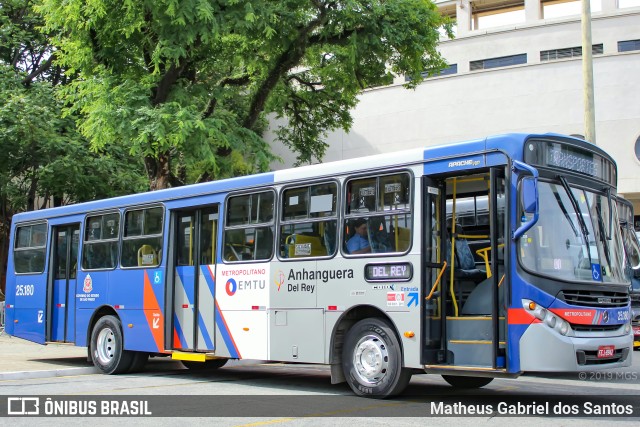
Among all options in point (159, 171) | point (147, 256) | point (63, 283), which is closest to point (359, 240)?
point (147, 256)

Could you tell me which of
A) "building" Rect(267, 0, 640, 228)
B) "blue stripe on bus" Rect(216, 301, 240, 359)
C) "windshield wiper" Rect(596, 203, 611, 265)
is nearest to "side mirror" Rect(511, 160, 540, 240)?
"windshield wiper" Rect(596, 203, 611, 265)

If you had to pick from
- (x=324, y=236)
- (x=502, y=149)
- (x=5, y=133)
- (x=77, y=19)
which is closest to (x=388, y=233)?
(x=324, y=236)

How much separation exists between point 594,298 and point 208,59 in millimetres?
12903

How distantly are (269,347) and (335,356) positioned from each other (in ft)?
4.18

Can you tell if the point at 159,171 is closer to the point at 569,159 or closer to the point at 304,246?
the point at 304,246

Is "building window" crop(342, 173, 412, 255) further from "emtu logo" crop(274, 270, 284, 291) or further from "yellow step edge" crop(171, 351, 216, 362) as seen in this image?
"yellow step edge" crop(171, 351, 216, 362)

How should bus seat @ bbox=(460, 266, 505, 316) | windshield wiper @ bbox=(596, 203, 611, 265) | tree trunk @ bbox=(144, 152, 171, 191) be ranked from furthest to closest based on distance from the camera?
1. tree trunk @ bbox=(144, 152, 171, 191)
2. windshield wiper @ bbox=(596, 203, 611, 265)
3. bus seat @ bbox=(460, 266, 505, 316)

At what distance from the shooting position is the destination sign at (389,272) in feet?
31.9

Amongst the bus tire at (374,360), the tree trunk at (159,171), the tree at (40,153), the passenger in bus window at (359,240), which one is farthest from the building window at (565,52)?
the bus tire at (374,360)

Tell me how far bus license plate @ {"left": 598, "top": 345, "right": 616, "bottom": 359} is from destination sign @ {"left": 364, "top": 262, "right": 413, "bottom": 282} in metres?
2.37

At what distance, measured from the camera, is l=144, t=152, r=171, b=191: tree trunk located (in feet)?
63.4

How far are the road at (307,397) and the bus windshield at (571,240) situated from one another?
1.67 metres

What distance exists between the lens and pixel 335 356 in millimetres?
10531

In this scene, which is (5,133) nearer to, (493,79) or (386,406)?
(386,406)
